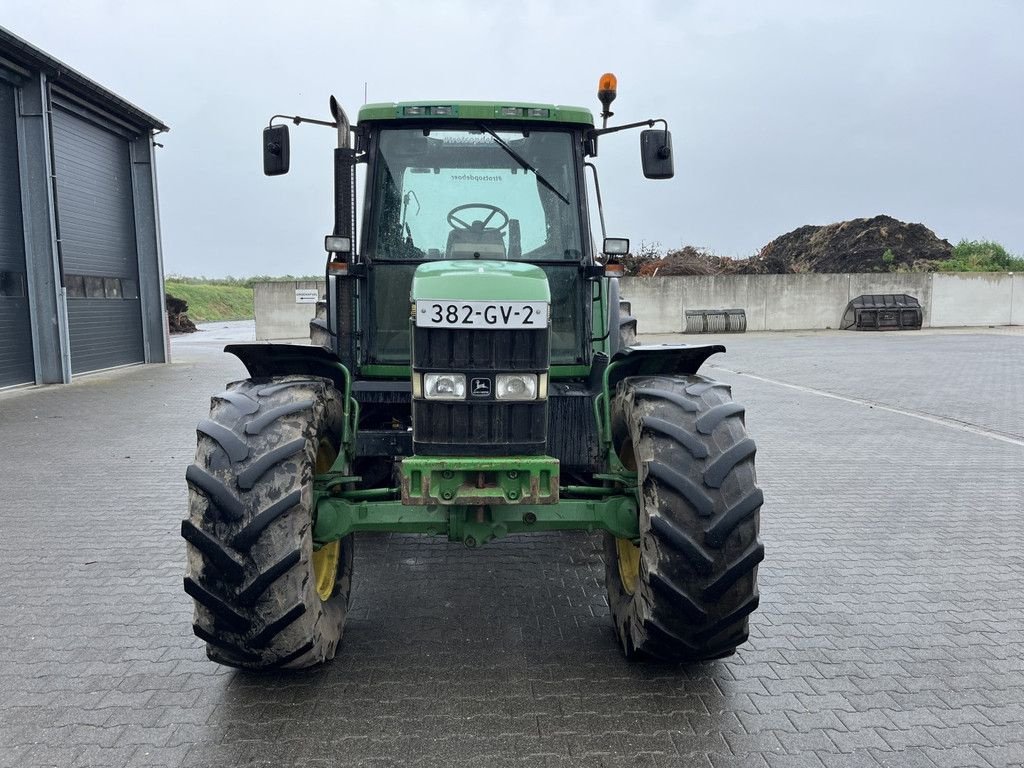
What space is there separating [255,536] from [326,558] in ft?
2.92

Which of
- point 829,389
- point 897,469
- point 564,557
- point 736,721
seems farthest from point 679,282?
point 736,721

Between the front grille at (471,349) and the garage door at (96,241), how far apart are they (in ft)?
43.2

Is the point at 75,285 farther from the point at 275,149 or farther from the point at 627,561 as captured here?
the point at 627,561

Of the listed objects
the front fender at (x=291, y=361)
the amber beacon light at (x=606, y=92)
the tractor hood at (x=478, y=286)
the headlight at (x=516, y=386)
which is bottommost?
the headlight at (x=516, y=386)

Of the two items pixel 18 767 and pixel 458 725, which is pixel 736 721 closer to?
pixel 458 725

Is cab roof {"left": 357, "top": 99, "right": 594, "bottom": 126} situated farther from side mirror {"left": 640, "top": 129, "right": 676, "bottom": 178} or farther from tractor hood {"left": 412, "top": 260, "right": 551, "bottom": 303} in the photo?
tractor hood {"left": 412, "top": 260, "right": 551, "bottom": 303}

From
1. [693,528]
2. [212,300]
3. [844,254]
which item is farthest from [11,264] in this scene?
[212,300]

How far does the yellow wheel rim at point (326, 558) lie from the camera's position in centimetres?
377

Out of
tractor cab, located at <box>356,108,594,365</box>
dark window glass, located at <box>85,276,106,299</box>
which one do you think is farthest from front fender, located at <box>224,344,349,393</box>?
dark window glass, located at <box>85,276,106,299</box>

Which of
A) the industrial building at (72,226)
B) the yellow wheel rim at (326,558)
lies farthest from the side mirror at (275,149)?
the industrial building at (72,226)

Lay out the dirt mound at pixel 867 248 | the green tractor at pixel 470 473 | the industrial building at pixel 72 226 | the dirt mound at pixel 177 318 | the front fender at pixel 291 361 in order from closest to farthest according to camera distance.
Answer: the green tractor at pixel 470 473
the front fender at pixel 291 361
the industrial building at pixel 72 226
the dirt mound at pixel 177 318
the dirt mound at pixel 867 248

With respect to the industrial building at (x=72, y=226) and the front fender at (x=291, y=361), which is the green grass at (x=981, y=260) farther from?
the front fender at (x=291, y=361)

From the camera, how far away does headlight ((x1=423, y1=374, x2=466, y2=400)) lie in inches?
134

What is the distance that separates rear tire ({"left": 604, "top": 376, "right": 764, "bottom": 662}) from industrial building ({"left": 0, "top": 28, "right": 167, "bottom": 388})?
43.5ft
